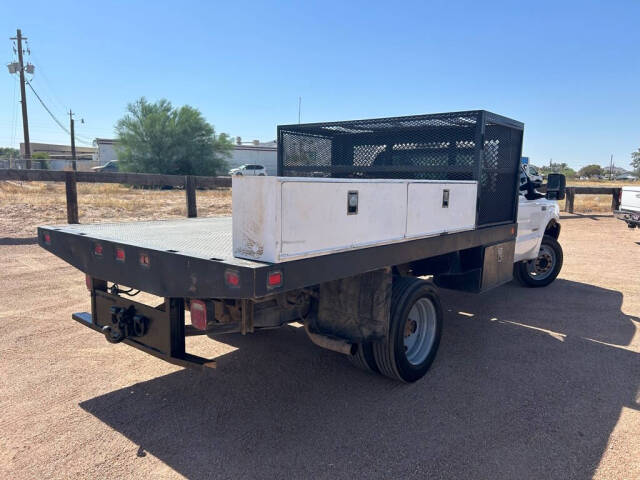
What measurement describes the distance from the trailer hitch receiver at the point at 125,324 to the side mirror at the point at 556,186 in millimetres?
5269

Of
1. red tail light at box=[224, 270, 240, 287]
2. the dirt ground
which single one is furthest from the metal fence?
red tail light at box=[224, 270, 240, 287]

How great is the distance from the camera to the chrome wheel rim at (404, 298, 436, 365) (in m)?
4.03

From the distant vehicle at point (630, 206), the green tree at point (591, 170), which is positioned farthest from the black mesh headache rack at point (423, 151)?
the green tree at point (591, 170)

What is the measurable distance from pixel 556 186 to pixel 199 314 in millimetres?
5180

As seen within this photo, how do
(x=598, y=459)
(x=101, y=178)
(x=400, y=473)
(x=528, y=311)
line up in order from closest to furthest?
(x=400, y=473)
(x=598, y=459)
(x=528, y=311)
(x=101, y=178)

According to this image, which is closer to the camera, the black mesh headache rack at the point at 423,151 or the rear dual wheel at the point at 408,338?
the rear dual wheel at the point at 408,338

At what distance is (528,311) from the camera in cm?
597

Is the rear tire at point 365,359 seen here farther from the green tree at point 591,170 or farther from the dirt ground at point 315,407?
the green tree at point 591,170

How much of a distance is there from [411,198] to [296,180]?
1.17 meters

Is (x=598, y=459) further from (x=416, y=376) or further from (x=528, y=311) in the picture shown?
(x=528, y=311)

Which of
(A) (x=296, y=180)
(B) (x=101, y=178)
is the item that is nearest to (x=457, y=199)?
(A) (x=296, y=180)

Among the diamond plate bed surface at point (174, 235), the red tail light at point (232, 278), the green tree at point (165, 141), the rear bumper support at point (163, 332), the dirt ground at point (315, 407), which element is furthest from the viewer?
the green tree at point (165, 141)

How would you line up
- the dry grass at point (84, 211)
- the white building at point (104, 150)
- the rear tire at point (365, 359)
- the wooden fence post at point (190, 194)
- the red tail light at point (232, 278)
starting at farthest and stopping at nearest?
the white building at point (104, 150) → the dry grass at point (84, 211) → the wooden fence post at point (190, 194) → the rear tire at point (365, 359) → the red tail light at point (232, 278)

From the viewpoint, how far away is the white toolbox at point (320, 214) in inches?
96.8
